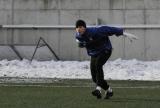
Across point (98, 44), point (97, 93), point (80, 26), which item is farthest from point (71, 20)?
point (97, 93)

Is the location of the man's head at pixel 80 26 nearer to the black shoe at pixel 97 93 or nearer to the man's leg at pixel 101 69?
the man's leg at pixel 101 69

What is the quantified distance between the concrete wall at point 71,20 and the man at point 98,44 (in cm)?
932

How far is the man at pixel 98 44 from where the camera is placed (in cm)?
1223

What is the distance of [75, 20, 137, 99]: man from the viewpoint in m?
12.2

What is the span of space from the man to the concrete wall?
9.32 m

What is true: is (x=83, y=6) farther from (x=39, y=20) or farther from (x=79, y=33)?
(x=79, y=33)

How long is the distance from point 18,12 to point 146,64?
5.33 meters

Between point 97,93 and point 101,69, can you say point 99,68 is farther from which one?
point 97,93

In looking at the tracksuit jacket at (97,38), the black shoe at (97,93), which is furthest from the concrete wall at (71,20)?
the black shoe at (97,93)

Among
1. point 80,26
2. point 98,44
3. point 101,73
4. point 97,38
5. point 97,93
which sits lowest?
point 97,93

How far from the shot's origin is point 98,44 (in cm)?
1238

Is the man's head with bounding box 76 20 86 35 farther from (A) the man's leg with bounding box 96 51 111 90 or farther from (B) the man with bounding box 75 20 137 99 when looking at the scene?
(A) the man's leg with bounding box 96 51 111 90

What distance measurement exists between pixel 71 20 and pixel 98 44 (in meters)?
10.00

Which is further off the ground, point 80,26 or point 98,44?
point 80,26
